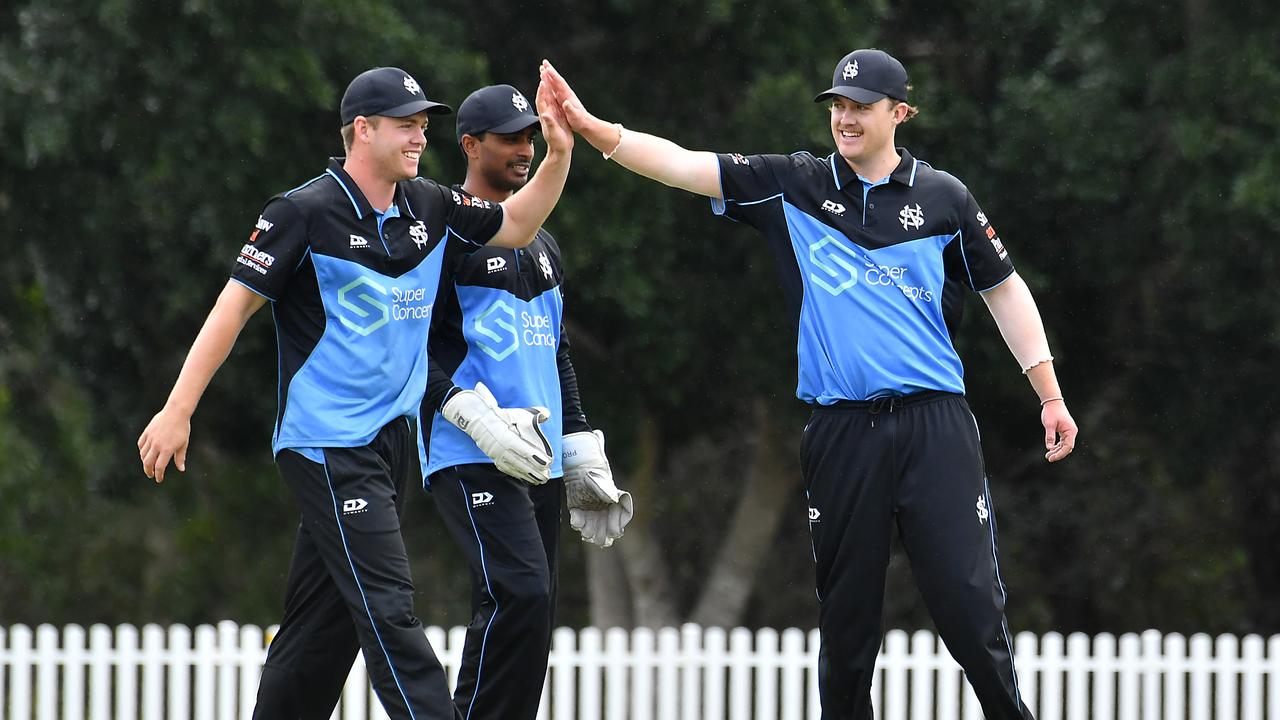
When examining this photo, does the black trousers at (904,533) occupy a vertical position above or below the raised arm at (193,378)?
below

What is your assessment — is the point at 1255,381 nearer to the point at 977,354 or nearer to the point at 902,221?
the point at 977,354

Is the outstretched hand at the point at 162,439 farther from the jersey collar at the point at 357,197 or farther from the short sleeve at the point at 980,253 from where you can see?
the short sleeve at the point at 980,253

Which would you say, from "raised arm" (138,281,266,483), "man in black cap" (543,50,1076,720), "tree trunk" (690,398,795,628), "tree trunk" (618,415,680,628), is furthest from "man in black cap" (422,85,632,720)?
"tree trunk" (690,398,795,628)

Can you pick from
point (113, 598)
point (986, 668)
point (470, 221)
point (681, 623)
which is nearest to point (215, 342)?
point (470, 221)

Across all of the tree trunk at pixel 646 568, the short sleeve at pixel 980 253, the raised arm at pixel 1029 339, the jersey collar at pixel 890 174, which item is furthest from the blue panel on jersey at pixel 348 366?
the tree trunk at pixel 646 568

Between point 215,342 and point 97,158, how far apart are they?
8.10 meters

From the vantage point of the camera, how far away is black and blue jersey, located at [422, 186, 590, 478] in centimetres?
522

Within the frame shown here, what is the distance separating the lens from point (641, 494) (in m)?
15.7

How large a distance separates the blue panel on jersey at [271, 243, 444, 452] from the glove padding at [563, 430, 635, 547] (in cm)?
90

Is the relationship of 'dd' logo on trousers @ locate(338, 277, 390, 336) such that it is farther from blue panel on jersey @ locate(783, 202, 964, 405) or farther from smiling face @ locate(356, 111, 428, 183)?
blue panel on jersey @ locate(783, 202, 964, 405)

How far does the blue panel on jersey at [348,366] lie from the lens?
4637 millimetres

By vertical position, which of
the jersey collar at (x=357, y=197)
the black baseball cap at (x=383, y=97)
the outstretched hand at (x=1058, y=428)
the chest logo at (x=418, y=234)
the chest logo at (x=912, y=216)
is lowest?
the outstretched hand at (x=1058, y=428)

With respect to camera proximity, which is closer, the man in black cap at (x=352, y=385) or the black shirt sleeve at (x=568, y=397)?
the man in black cap at (x=352, y=385)

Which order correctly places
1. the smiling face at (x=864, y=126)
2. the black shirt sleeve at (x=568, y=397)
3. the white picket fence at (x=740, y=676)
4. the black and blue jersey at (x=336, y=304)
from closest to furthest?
the black and blue jersey at (x=336, y=304) → the smiling face at (x=864, y=126) → the black shirt sleeve at (x=568, y=397) → the white picket fence at (x=740, y=676)
